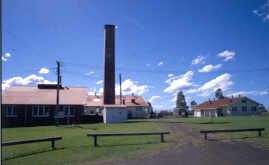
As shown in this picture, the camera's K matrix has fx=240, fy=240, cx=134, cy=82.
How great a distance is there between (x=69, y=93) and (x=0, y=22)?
127 feet

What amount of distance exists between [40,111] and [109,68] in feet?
44.1

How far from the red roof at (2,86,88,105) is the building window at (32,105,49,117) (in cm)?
76

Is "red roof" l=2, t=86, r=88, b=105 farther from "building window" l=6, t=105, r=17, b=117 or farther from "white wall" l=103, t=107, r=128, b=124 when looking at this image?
"white wall" l=103, t=107, r=128, b=124

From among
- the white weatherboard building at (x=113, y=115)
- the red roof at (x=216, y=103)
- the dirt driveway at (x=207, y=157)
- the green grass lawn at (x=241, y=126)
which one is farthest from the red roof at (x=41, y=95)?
the red roof at (x=216, y=103)

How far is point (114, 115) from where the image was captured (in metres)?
38.2

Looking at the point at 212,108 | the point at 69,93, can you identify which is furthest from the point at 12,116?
the point at 212,108

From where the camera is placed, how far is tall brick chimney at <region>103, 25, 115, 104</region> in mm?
41844

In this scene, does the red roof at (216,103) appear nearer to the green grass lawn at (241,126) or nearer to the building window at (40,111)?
the green grass lawn at (241,126)

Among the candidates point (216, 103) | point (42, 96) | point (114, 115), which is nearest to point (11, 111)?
point (42, 96)

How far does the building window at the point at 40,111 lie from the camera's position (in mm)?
35716

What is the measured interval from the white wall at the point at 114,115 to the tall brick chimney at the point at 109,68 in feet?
11.0

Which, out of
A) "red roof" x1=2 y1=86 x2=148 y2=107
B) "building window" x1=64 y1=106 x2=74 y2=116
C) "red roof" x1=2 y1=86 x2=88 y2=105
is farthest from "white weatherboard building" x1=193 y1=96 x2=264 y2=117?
"building window" x1=64 y1=106 x2=74 y2=116

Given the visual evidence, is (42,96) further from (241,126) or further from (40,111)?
(241,126)

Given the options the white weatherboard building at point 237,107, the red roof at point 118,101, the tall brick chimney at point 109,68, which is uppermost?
the tall brick chimney at point 109,68
